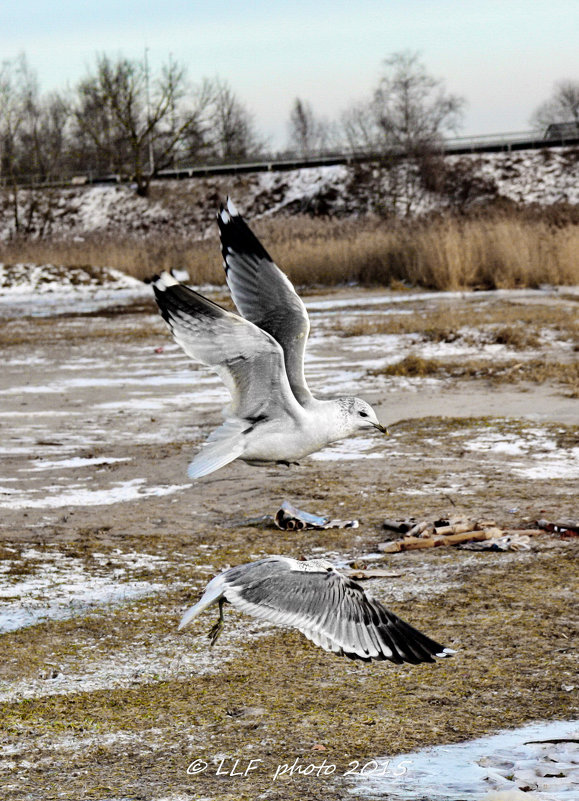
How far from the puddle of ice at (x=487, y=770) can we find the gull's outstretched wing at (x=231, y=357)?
3.99 feet

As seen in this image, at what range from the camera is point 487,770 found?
3842mm

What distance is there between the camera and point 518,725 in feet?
14.1

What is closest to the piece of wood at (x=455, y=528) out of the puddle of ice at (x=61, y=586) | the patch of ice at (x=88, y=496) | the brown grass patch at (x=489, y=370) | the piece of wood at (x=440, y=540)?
the piece of wood at (x=440, y=540)

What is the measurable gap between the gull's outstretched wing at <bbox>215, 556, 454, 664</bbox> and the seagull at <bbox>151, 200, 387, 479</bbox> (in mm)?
376

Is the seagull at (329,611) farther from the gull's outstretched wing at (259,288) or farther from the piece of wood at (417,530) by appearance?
the piece of wood at (417,530)

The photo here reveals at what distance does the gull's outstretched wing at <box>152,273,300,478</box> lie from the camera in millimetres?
3559

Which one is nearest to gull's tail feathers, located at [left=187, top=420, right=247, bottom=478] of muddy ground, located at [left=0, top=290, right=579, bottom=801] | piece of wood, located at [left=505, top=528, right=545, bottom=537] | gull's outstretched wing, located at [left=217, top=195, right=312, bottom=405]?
gull's outstretched wing, located at [left=217, top=195, right=312, bottom=405]

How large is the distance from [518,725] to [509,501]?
358cm

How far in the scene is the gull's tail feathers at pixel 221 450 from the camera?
354cm

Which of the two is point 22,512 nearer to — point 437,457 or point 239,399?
point 437,457

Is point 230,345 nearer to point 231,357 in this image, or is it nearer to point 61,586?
point 231,357

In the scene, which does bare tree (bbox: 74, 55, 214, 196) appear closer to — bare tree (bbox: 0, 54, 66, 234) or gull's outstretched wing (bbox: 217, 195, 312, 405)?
bare tree (bbox: 0, 54, 66, 234)

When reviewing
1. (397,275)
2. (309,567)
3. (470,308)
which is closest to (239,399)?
(309,567)

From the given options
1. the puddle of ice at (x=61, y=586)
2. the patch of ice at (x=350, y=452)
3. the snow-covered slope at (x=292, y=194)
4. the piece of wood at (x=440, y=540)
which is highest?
the snow-covered slope at (x=292, y=194)
